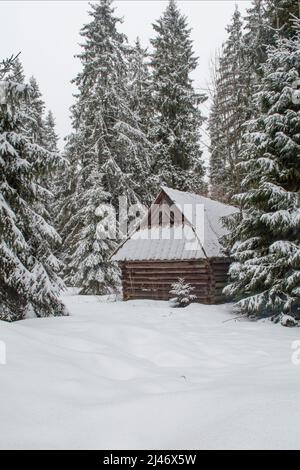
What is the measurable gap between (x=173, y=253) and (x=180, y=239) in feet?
2.90

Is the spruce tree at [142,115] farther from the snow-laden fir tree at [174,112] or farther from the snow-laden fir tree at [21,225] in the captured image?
the snow-laden fir tree at [21,225]

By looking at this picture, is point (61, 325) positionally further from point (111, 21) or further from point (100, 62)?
point (111, 21)

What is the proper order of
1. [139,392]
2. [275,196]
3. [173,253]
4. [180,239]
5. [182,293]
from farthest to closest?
1. [180,239]
2. [173,253]
3. [182,293]
4. [275,196]
5. [139,392]

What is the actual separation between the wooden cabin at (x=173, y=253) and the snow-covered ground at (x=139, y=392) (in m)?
8.87

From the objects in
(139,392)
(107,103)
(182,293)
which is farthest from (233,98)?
(139,392)

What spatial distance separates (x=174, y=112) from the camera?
1078 inches

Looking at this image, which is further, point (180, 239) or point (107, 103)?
point (107, 103)

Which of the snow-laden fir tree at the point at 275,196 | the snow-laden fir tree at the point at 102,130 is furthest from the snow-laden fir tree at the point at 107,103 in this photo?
the snow-laden fir tree at the point at 275,196

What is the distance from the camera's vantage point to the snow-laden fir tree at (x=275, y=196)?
11.5 metres

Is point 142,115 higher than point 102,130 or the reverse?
higher

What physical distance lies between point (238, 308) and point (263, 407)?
1191 centimetres

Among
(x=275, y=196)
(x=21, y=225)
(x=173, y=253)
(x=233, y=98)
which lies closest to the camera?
(x=21, y=225)

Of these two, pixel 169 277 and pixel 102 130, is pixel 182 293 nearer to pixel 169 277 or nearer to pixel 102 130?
pixel 169 277

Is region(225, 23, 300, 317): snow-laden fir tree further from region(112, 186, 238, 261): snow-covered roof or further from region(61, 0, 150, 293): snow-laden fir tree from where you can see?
region(61, 0, 150, 293): snow-laden fir tree
